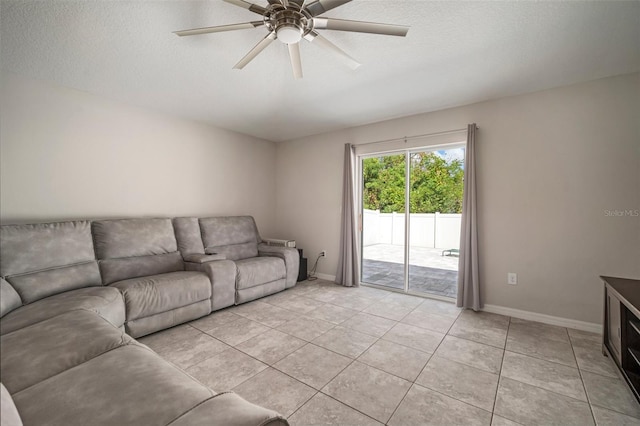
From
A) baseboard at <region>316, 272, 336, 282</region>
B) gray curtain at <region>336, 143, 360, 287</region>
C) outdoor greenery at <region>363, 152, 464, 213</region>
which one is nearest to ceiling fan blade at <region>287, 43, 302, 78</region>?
gray curtain at <region>336, 143, 360, 287</region>

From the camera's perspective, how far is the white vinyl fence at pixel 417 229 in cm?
338

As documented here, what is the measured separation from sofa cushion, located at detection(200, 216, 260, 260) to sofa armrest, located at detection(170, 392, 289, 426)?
9.84 feet

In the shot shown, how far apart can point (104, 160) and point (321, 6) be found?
2.78m

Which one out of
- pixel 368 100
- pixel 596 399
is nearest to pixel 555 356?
pixel 596 399

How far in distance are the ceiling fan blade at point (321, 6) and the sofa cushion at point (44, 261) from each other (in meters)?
1.49

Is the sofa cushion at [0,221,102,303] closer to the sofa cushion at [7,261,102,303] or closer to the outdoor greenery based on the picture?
the sofa cushion at [7,261,102,303]

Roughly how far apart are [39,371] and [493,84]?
10.9ft

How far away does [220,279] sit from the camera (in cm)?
276

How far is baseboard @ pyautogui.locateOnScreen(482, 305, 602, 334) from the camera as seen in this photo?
7.80 feet

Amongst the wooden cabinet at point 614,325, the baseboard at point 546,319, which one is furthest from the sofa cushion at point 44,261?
the baseboard at point 546,319

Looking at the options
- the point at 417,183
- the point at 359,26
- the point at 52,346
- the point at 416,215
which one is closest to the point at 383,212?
the point at 416,215

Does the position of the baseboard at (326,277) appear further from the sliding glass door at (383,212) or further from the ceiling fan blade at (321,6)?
the ceiling fan blade at (321,6)

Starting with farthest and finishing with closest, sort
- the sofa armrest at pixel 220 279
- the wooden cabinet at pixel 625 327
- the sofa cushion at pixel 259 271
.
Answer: the sofa cushion at pixel 259 271 < the sofa armrest at pixel 220 279 < the wooden cabinet at pixel 625 327

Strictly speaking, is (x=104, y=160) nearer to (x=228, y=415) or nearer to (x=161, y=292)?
(x=161, y=292)
